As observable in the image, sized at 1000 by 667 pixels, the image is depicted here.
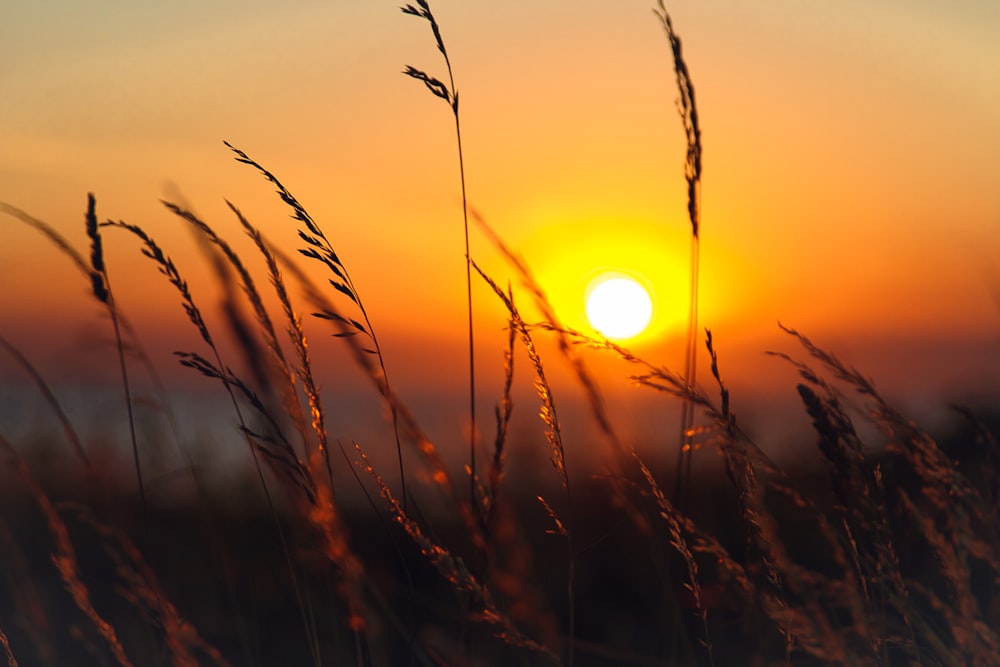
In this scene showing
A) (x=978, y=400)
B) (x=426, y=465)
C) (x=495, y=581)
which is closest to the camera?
(x=426, y=465)

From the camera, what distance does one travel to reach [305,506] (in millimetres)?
1609

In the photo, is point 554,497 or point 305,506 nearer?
point 305,506

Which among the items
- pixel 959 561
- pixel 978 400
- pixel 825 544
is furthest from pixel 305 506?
pixel 825 544

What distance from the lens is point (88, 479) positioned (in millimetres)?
2006

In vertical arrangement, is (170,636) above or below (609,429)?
below

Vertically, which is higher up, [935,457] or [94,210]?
[94,210]

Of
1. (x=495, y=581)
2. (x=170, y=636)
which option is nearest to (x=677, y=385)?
(x=495, y=581)

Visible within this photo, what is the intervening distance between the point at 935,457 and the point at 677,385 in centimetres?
48

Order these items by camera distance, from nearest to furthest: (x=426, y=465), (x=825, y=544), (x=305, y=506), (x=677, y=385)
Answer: (x=677, y=385) < (x=305, y=506) < (x=426, y=465) < (x=825, y=544)

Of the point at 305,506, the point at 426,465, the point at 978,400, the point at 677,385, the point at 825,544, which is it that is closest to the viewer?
the point at 677,385

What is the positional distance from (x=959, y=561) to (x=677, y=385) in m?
0.68

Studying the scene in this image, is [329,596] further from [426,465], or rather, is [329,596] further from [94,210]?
[94,210]

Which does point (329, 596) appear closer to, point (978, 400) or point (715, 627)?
point (715, 627)

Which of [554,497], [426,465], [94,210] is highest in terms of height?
[94,210]
